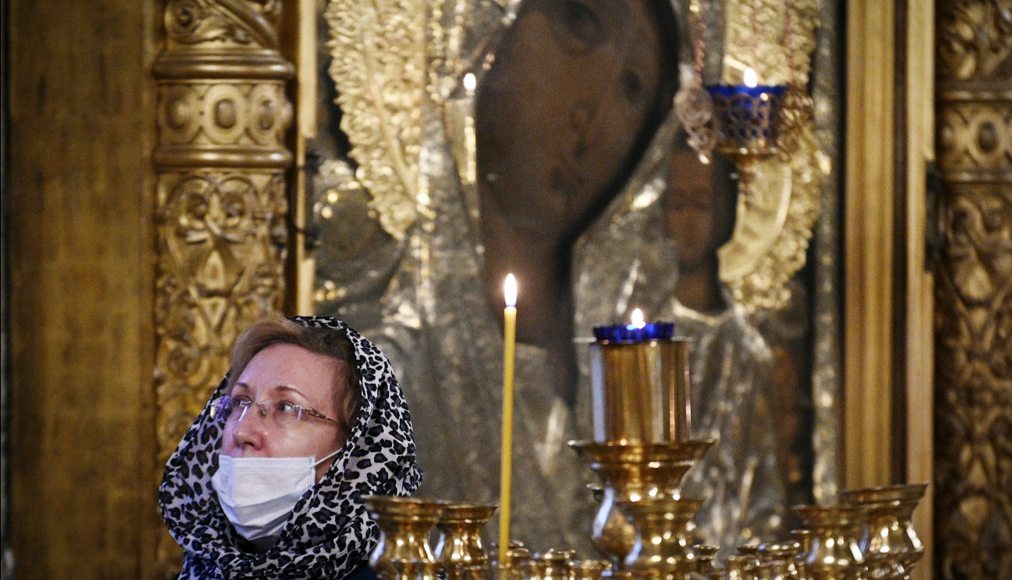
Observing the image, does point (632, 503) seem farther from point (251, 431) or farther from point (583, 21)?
point (583, 21)

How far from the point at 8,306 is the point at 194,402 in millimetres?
457

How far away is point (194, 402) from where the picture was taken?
4.18 metres

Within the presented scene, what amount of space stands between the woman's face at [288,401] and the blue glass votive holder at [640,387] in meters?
1.09

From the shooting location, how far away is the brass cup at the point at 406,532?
5.99 feet

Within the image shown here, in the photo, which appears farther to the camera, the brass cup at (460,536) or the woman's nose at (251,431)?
the woman's nose at (251,431)

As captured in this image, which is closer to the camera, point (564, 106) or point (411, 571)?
point (411, 571)

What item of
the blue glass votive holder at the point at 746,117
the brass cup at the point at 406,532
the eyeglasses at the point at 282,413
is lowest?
the brass cup at the point at 406,532

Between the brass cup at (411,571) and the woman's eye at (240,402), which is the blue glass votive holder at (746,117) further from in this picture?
the brass cup at (411,571)

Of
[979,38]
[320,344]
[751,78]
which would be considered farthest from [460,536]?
[979,38]

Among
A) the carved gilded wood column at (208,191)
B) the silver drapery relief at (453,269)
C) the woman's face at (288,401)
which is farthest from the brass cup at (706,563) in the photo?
the silver drapery relief at (453,269)

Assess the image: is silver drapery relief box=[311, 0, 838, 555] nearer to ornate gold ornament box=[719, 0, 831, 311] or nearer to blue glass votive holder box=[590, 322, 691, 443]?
ornate gold ornament box=[719, 0, 831, 311]

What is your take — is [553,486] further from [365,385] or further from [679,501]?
[679,501]

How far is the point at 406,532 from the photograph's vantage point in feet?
6.03

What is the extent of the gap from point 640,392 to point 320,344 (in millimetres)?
1187
